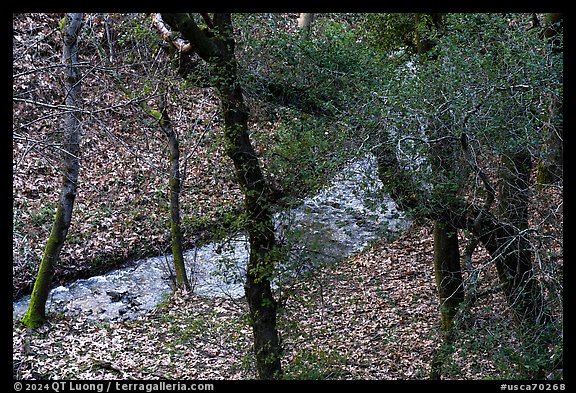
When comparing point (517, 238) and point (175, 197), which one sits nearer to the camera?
point (517, 238)

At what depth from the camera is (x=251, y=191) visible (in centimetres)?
571

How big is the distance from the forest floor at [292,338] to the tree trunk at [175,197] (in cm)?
35

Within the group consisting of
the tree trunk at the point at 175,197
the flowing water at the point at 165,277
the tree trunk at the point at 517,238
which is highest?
the tree trunk at the point at 175,197

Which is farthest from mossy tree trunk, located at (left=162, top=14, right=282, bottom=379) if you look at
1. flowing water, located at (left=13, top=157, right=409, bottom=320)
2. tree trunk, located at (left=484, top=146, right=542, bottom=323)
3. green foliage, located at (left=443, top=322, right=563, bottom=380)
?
tree trunk, located at (left=484, top=146, right=542, bottom=323)

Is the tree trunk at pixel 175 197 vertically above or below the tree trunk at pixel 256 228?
above

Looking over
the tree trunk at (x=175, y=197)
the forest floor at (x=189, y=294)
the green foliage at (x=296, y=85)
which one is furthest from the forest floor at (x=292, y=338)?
the green foliage at (x=296, y=85)

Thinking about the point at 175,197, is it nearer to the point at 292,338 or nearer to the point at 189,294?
the point at 189,294

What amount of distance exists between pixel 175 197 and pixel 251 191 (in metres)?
4.11

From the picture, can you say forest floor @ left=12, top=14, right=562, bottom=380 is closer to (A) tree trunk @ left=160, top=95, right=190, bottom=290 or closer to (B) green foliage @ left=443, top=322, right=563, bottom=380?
(B) green foliage @ left=443, top=322, right=563, bottom=380

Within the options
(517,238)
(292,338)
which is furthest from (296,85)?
(517,238)

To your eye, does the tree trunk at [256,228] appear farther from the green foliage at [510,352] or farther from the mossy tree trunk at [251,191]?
the green foliage at [510,352]

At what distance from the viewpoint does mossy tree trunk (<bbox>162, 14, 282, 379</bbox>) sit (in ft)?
18.4

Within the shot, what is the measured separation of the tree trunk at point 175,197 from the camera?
30.9 feet
